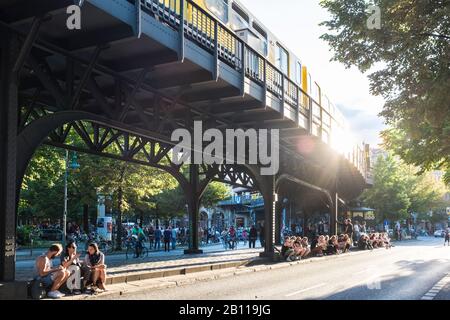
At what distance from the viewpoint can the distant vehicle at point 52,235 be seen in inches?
1460

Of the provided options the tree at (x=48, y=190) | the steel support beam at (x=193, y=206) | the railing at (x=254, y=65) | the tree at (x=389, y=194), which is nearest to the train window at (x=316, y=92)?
the steel support beam at (x=193, y=206)

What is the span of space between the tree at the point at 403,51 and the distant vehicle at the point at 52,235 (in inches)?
1125

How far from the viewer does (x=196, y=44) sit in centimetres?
1247

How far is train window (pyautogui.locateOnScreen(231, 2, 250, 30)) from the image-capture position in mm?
16306

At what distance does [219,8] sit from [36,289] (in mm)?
9617

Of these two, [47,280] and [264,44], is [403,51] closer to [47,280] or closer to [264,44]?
[264,44]

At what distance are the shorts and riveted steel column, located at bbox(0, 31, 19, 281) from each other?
3.13ft

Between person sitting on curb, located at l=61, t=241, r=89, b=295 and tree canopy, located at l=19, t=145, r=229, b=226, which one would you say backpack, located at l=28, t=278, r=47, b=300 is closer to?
person sitting on curb, located at l=61, t=241, r=89, b=295

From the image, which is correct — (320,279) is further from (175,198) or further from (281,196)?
(175,198)

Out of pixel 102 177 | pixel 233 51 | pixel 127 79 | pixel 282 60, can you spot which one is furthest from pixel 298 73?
pixel 102 177

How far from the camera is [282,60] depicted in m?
20.4

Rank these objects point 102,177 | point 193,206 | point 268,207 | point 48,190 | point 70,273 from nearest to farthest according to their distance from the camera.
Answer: point 70,273, point 268,207, point 193,206, point 102,177, point 48,190
